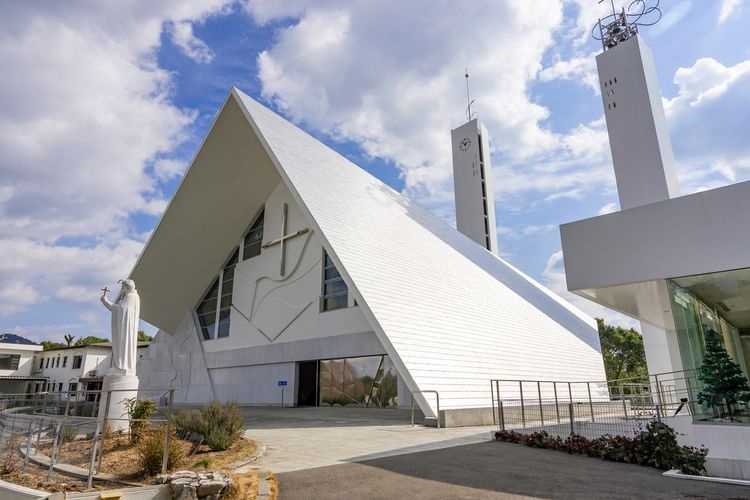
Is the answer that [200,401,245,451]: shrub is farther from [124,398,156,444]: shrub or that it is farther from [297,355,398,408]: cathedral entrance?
[297,355,398,408]: cathedral entrance

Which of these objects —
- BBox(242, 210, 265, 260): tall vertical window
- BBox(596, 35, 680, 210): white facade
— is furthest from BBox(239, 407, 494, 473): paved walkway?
BBox(596, 35, 680, 210): white facade

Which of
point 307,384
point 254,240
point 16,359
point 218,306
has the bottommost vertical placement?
point 307,384

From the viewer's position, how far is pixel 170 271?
2203cm

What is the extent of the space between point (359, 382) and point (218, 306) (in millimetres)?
9912

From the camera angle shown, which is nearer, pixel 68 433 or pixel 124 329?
pixel 68 433

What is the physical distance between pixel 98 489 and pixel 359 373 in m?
12.9

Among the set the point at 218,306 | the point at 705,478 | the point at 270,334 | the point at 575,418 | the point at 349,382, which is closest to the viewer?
the point at 705,478

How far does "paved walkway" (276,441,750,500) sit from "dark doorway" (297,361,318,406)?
508 inches

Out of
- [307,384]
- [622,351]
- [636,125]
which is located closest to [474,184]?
[636,125]

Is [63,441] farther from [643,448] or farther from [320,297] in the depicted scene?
[320,297]

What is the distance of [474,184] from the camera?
36156 millimetres

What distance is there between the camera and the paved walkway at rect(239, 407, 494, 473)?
642 cm

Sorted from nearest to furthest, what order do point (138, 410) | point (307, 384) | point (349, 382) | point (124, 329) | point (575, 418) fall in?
point (138, 410)
point (124, 329)
point (575, 418)
point (349, 382)
point (307, 384)

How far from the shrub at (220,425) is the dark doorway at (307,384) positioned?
38.5 ft
